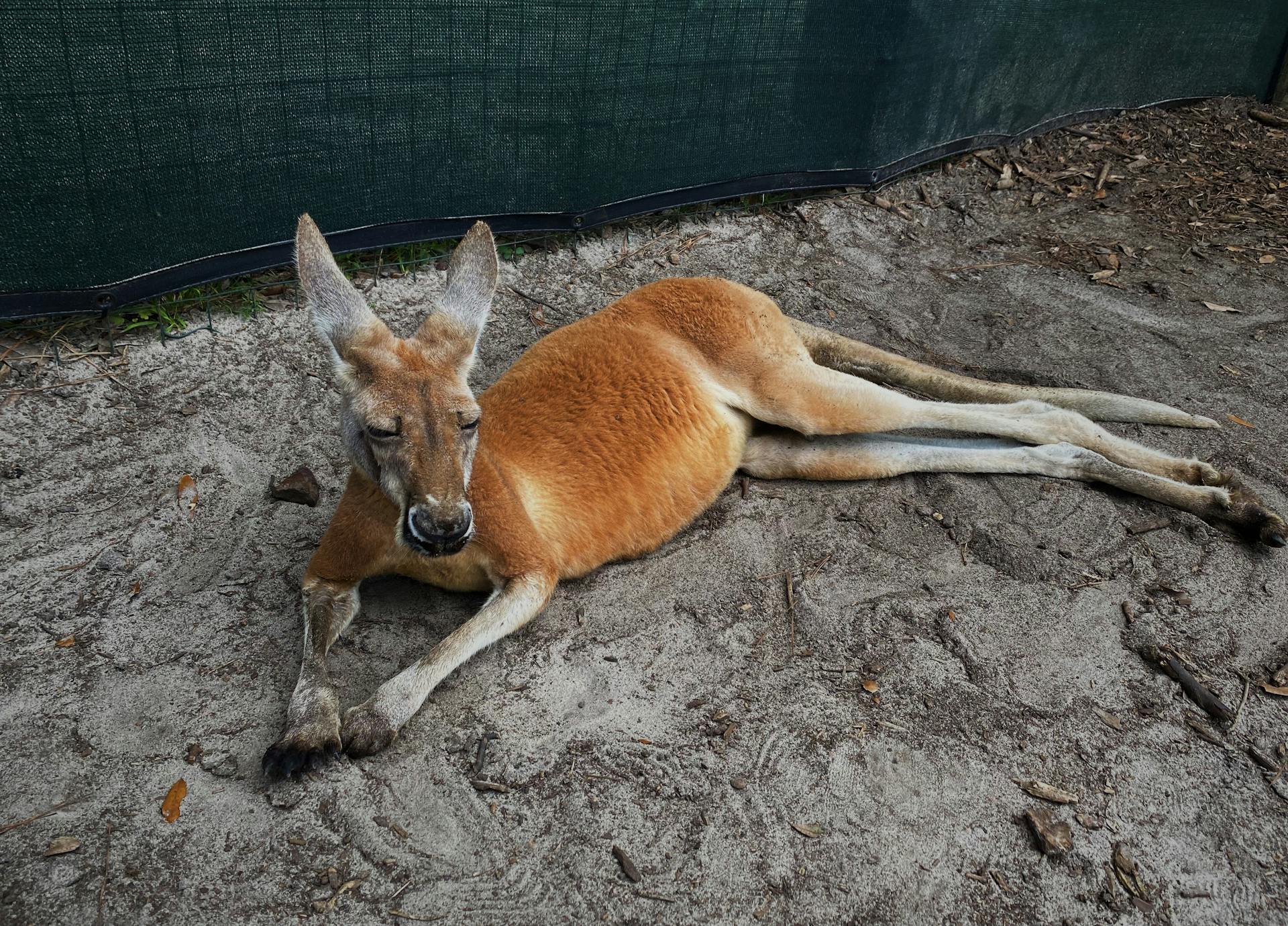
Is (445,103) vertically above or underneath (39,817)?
above

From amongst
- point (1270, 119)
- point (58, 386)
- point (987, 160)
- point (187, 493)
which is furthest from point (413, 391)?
point (1270, 119)

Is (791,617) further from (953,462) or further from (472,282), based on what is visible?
(472,282)

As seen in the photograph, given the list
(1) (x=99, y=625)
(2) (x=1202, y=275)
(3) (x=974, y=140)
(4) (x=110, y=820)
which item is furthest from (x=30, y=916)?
(3) (x=974, y=140)

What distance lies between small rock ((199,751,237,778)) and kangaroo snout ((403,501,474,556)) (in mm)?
891

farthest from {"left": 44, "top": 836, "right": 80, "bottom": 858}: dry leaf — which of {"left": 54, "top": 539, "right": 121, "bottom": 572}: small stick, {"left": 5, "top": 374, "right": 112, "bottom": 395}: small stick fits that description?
{"left": 5, "top": 374, "right": 112, "bottom": 395}: small stick

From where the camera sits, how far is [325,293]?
10.6 ft

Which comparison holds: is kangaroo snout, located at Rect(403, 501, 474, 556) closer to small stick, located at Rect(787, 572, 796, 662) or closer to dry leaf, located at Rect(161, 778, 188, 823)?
dry leaf, located at Rect(161, 778, 188, 823)

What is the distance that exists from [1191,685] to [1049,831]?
0.91 meters

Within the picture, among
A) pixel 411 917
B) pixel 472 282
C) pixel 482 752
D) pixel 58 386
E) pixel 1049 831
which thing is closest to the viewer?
pixel 411 917

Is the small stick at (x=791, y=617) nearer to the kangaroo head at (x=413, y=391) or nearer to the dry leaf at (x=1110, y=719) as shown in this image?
the dry leaf at (x=1110, y=719)

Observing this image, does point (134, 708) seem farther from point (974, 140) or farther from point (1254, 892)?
point (974, 140)

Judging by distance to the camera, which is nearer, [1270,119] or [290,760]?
[290,760]

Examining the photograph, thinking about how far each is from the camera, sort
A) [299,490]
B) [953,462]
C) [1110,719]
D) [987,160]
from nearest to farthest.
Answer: [1110,719] → [299,490] → [953,462] → [987,160]

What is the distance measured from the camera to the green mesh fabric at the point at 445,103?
14.1ft
